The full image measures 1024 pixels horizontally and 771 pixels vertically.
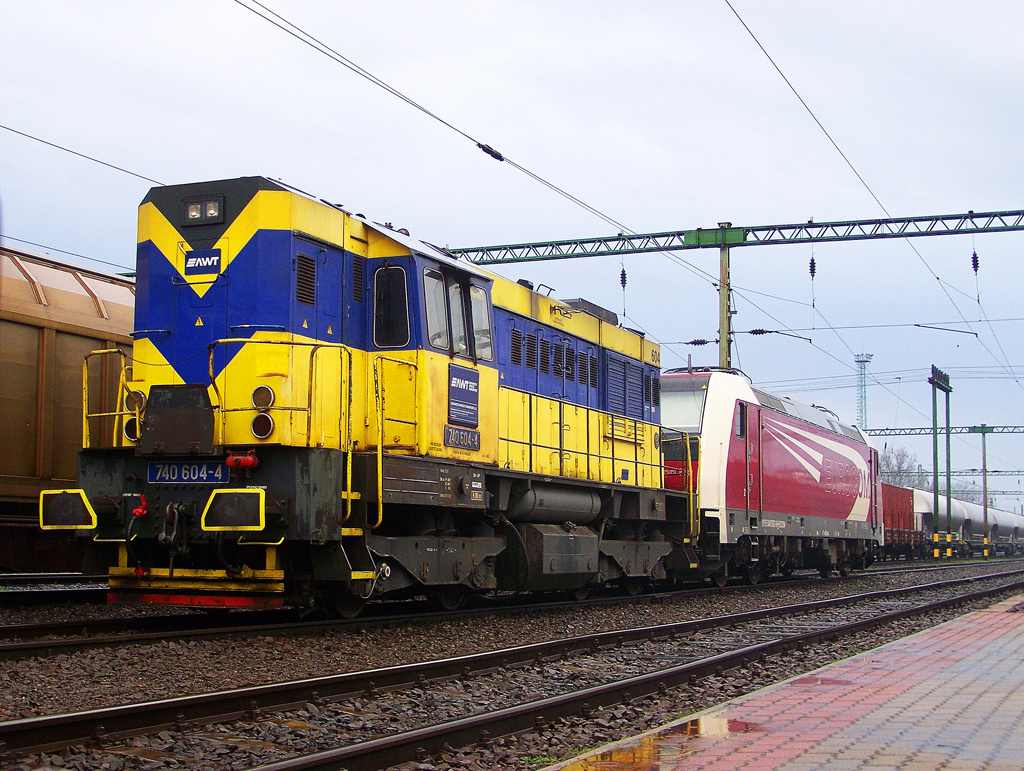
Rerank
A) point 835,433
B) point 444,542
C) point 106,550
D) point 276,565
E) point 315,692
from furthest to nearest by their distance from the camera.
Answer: point 835,433 < point 444,542 < point 106,550 < point 276,565 < point 315,692

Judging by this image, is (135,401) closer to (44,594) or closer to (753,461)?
(44,594)

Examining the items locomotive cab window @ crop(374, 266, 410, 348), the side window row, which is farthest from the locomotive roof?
the side window row

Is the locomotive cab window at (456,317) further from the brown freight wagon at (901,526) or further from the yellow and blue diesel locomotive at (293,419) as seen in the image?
the brown freight wagon at (901,526)

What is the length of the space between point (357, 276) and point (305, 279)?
0.74m

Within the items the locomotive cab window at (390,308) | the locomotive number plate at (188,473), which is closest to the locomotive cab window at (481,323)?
the locomotive cab window at (390,308)

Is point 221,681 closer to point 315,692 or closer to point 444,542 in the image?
point 315,692

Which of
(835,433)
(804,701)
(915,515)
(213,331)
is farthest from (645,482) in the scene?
(915,515)

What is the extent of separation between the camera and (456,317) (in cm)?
1105

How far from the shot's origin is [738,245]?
24812mm

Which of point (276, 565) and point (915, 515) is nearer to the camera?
point (276, 565)

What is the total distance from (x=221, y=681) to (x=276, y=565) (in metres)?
2.05

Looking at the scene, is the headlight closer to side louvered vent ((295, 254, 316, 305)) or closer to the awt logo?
A: the awt logo

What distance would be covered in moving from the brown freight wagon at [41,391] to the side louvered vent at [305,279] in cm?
318

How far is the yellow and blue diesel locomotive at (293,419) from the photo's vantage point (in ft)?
29.9
